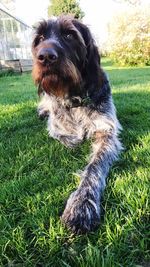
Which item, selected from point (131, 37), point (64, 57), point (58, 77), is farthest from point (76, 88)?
point (131, 37)

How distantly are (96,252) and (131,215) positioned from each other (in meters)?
0.43

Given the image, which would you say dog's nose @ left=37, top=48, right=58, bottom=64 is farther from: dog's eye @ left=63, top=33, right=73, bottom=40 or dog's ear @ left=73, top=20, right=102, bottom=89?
dog's ear @ left=73, top=20, right=102, bottom=89

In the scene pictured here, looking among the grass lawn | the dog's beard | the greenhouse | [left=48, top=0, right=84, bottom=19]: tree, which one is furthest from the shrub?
the dog's beard

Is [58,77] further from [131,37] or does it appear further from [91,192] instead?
[131,37]

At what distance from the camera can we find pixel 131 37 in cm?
2362

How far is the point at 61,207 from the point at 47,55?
138 centimetres

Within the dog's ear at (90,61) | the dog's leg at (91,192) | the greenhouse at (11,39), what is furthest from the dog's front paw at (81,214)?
the greenhouse at (11,39)

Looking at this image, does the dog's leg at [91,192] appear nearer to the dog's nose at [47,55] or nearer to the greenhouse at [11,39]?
the dog's nose at [47,55]

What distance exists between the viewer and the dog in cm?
310

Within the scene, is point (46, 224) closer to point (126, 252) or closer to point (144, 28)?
point (126, 252)

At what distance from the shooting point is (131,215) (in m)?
2.11

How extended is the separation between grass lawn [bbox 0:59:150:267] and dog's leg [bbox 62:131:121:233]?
6cm

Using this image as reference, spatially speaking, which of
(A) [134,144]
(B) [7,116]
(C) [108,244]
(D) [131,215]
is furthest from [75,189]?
(B) [7,116]

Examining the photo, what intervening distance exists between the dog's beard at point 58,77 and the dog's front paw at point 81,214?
1.31 metres
